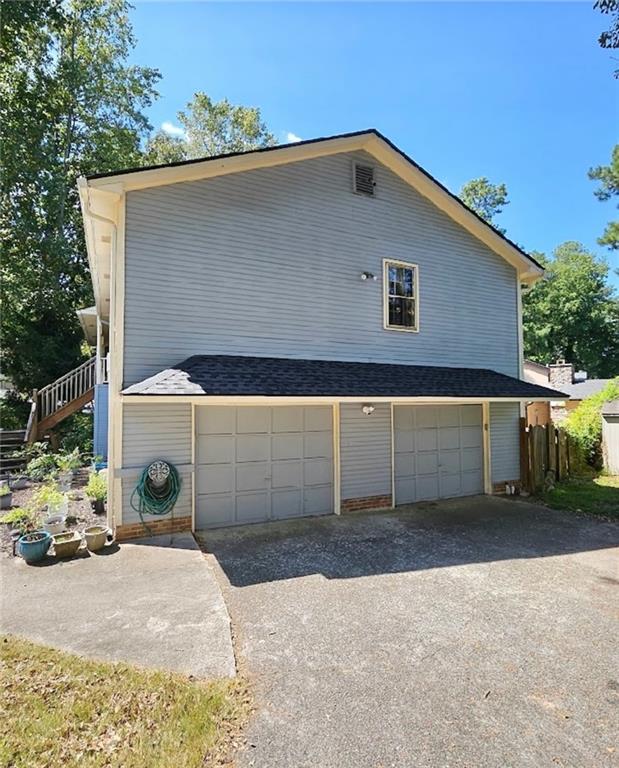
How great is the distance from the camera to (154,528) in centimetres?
738

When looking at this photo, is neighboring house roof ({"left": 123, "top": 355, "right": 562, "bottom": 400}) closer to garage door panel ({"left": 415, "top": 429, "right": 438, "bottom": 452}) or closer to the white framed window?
the white framed window

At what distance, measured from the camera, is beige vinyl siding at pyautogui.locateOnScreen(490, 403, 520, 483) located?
36.6 feet

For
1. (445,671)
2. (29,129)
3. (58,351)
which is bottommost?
(445,671)

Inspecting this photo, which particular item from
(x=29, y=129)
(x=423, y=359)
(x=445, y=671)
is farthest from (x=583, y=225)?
(x=445, y=671)

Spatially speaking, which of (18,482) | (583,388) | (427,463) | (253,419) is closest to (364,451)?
(427,463)

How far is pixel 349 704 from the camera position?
3.32 m

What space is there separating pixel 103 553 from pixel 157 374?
2.91 metres

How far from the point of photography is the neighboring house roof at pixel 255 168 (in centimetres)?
742

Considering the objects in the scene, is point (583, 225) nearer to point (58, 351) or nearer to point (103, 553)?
point (58, 351)

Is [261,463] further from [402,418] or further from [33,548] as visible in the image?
[33,548]

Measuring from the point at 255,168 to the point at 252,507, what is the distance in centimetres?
668

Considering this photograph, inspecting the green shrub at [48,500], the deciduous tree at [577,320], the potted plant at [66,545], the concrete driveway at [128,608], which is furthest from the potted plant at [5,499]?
the deciduous tree at [577,320]

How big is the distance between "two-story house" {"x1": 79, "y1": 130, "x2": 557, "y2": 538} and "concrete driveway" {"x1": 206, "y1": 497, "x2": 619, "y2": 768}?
1.70 meters

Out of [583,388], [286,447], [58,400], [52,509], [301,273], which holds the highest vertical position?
[301,273]
